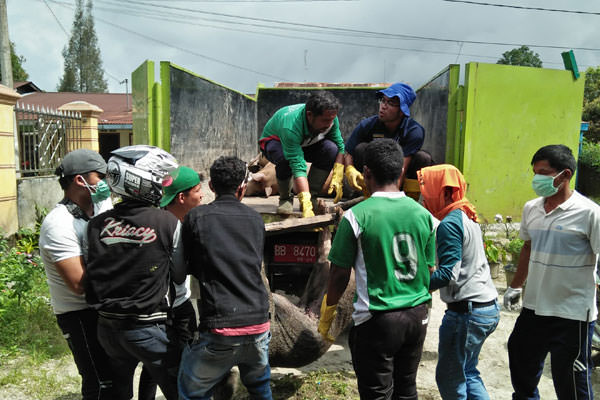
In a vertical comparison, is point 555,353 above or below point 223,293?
below

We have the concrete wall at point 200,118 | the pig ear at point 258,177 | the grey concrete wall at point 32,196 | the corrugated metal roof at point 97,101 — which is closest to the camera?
the concrete wall at point 200,118

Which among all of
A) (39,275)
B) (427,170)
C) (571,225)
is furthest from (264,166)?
(571,225)

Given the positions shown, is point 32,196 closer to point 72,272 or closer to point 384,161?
point 72,272

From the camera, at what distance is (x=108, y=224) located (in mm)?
1794

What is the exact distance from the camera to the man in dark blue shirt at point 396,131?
367cm

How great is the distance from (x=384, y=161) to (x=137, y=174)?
3.25ft

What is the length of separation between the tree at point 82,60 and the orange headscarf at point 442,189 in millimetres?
40194

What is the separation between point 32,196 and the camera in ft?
22.0

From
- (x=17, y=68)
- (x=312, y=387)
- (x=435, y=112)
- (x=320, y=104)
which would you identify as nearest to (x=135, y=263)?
(x=312, y=387)

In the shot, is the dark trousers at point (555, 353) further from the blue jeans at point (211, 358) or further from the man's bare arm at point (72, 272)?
the man's bare arm at point (72, 272)

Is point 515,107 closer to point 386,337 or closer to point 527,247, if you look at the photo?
point 527,247

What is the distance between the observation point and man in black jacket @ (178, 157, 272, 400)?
5.99ft

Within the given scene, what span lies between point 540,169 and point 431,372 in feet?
5.34

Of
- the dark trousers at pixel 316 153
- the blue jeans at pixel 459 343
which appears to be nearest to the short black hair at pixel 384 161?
the blue jeans at pixel 459 343
